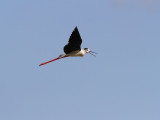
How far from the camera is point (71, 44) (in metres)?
32.1

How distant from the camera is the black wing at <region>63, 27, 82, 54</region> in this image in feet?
102

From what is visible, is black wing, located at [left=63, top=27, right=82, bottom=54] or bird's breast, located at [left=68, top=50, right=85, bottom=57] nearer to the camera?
black wing, located at [left=63, top=27, right=82, bottom=54]

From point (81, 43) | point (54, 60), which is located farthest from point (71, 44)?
point (54, 60)

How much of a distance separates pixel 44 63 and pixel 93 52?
3.43m

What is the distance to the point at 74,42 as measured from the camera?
31.9 metres

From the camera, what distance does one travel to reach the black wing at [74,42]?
31.1 metres

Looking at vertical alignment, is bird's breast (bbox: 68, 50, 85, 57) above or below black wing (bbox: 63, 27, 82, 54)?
below

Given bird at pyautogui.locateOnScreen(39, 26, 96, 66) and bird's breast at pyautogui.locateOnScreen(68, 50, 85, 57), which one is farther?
bird's breast at pyautogui.locateOnScreen(68, 50, 85, 57)

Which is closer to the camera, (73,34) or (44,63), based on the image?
(73,34)

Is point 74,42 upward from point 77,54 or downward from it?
upward

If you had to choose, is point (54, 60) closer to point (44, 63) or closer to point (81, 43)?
point (44, 63)

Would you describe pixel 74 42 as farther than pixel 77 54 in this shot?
No

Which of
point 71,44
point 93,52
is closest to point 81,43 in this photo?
point 71,44

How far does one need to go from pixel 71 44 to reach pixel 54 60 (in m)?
3.16
